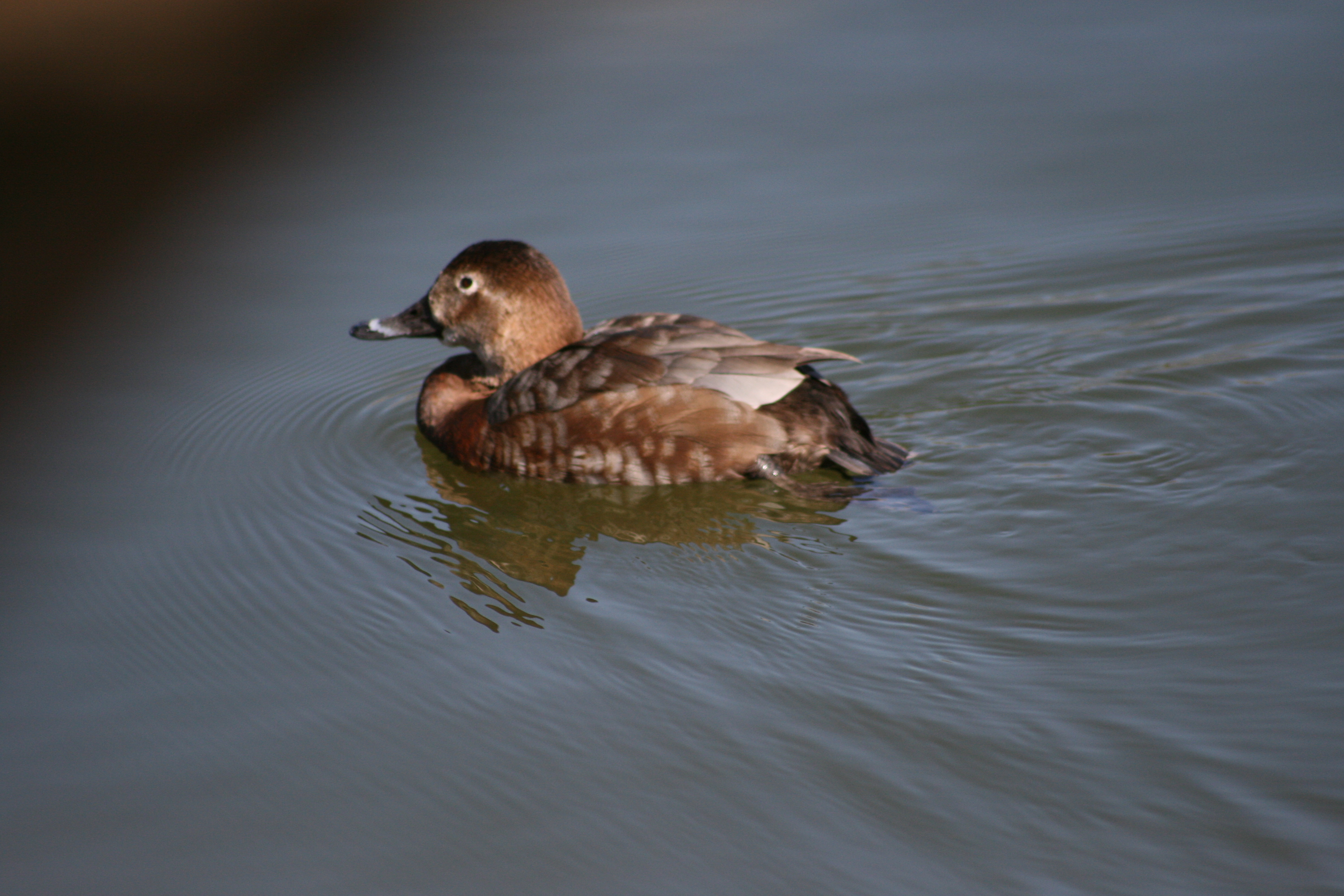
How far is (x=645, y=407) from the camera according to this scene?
5.05 metres

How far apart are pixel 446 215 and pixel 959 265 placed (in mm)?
2914

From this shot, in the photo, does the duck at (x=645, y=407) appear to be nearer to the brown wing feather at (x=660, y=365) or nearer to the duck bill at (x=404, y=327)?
the brown wing feather at (x=660, y=365)

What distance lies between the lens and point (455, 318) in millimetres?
5637

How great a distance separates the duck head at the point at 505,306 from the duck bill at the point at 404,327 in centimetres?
3

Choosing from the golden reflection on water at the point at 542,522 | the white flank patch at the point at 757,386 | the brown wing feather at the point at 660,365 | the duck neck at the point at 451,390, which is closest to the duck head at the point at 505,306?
the duck neck at the point at 451,390

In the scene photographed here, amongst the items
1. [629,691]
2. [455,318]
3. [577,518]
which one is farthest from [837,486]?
[455,318]

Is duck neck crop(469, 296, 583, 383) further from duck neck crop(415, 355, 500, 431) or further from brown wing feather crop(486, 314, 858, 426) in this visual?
brown wing feather crop(486, 314, 858, 426)

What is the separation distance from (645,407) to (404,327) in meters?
1.36

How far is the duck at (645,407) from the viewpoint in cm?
497

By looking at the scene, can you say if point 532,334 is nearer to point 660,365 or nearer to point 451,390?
point 451,390

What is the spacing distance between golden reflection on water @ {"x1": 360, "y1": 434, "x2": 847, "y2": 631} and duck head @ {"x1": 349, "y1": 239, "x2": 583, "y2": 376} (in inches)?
24.6

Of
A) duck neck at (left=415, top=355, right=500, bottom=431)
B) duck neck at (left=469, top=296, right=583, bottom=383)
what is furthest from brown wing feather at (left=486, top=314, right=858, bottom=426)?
duck neck at (left=415, top=355, right=500, bottom=431)

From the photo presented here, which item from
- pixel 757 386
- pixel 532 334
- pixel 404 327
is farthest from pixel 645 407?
pixel 404 327

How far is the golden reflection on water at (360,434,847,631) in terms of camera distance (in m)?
4.47
